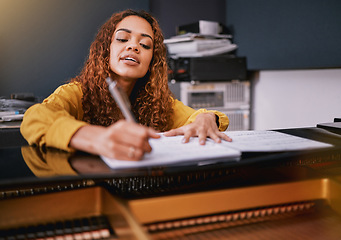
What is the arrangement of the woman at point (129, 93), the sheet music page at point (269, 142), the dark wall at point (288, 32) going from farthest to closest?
the dark wall at point (288, 32) < the woman at point (129, 93) < the sheet music page at point (269, 142)

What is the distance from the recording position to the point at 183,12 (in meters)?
2.98

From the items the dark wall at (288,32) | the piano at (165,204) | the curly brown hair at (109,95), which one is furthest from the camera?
the dark wall at (288,32)

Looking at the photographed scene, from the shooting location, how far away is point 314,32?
2107 mm

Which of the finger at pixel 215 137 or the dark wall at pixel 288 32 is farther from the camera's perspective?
the dark wall at pixel 288 32

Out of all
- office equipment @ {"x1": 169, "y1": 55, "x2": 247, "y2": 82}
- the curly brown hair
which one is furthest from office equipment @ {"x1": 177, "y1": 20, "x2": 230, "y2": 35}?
the curly brown hair

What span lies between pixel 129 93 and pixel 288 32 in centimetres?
140

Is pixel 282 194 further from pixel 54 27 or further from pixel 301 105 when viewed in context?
pixel 54 27

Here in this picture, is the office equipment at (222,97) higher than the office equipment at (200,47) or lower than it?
lower

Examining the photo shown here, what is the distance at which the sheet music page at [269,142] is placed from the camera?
72 centimetres

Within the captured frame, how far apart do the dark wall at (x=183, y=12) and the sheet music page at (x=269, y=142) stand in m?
2.22

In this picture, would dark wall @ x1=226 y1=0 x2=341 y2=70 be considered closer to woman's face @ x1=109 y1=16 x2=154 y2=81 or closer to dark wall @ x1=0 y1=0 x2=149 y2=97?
dark wall @ x1=0 y1=0 x2=149 y2=97

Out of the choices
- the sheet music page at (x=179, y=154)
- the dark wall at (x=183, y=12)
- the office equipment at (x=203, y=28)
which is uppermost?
the dark wall at (x=183, y=12)

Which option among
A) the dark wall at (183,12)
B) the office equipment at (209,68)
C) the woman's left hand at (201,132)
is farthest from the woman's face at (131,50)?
the dark wall at (183,12)

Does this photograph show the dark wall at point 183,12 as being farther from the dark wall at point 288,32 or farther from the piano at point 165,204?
the piano at point 165,204
